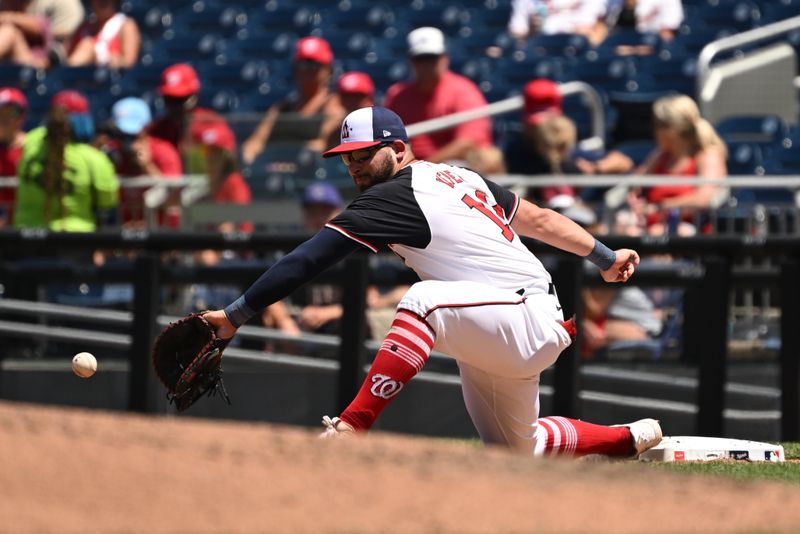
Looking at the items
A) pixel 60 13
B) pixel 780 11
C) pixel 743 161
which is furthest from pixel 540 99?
pixel 60 13

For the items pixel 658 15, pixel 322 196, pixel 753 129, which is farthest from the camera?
pixel 658 15

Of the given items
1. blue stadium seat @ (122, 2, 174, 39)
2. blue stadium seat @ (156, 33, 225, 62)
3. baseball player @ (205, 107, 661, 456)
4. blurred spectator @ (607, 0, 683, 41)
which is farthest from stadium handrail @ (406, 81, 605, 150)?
blue stadium seat @ (122, 2, 174, 39)

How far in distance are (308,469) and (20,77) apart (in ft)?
35.6

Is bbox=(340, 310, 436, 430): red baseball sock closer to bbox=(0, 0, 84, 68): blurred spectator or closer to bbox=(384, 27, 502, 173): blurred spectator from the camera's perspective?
bbox=(384, 27, 502, 173): blurred spectator

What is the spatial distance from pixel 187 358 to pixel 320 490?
154 cm

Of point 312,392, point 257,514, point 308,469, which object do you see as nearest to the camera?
point 257,514

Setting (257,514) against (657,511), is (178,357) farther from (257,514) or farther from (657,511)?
(657,511)

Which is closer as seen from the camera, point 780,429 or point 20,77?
point 780,429

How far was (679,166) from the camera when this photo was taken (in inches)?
381

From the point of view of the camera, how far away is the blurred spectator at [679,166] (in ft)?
30.3

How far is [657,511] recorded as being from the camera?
13.2 feet

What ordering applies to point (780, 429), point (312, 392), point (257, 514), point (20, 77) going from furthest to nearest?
point (20, 77)
point (312, 392)
point (780, 429)
point (257, 514)

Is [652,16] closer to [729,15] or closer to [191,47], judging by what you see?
[729,15]

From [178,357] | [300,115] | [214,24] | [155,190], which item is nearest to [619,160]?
[300,115]
